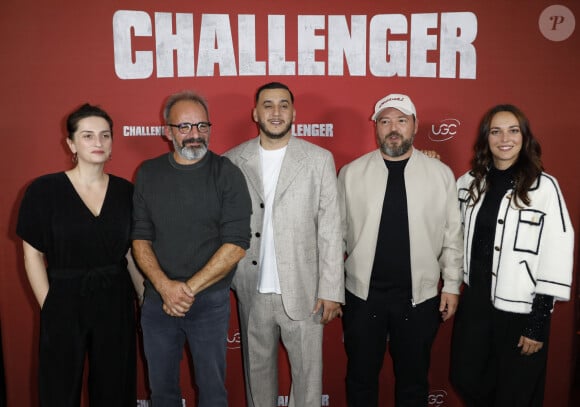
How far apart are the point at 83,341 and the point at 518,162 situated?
2.54 meters

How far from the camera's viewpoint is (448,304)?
2.53 meters

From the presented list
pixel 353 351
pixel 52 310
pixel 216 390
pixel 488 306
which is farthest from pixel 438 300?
pixel 52 310

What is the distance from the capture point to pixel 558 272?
217 cm

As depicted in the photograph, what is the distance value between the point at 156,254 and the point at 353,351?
1.30 meters

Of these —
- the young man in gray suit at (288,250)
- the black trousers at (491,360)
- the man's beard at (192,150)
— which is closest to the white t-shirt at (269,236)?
the young man in gray suit at (288,250)

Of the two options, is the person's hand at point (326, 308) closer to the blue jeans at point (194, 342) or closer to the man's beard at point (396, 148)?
the blue jeans at point (194, 342)

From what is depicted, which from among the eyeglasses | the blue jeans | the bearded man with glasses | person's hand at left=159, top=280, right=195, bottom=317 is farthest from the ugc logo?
person's hand at left=159, top=280, right=195, bottom=317

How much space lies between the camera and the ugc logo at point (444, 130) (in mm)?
→ 3078

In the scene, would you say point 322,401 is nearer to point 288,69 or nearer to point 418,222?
point 418,222

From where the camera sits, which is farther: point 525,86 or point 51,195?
point 525,86

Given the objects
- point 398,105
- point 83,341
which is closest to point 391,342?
point 398,105

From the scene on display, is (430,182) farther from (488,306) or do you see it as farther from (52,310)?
(52,310)

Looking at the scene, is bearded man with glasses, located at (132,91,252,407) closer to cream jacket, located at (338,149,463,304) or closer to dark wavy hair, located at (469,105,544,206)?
cream jacket, located at (338,149,463,304)

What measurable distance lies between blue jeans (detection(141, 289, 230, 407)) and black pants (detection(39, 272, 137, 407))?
0.15 metres
